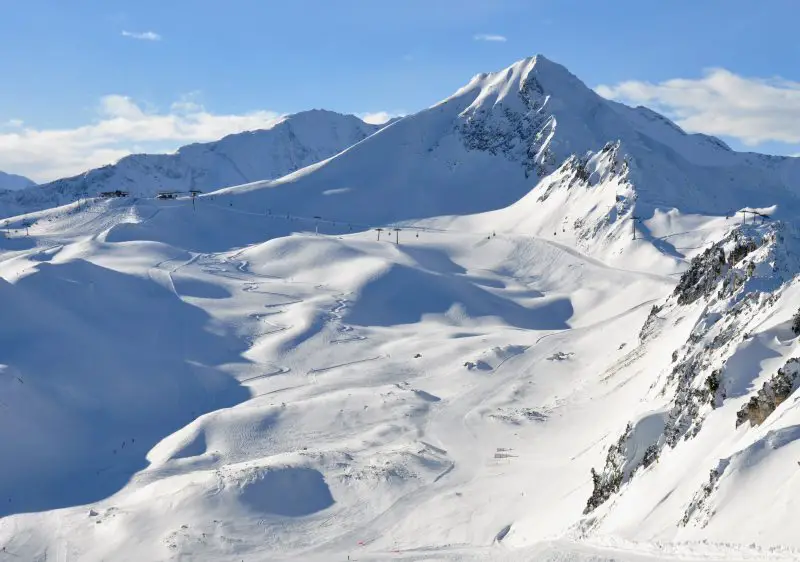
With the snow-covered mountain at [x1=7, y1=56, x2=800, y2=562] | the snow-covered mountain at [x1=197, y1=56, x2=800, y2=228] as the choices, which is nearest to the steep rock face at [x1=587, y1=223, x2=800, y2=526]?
the snow-covered mountain at [x1=7, y1=56, x2=800, y2=562]

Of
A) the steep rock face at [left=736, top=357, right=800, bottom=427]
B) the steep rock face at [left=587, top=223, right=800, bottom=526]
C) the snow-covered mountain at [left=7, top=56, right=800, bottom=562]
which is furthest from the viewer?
the snow-covered mountain at [left=7, top=56, right=800, bottom=562]

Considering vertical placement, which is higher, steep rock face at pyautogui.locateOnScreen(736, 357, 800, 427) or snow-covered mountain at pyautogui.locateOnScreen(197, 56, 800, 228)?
snow-covered mountain at pyautogui.locateOnScreen(197, 56, 800, 228)

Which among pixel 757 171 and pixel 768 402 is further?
pixel 757 171

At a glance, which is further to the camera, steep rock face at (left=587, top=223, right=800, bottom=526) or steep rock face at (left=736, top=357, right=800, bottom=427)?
steep rock face at (left=587, top=223, right=800, bottom=526)

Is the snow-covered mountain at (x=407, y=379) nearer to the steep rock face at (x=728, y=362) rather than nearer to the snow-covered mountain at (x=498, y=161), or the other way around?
the steep rock face at (x=728, y=362)

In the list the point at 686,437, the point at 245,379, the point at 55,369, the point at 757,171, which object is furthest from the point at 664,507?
the point at 757,171

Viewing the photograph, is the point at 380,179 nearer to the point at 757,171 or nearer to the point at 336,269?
the point at 336,269

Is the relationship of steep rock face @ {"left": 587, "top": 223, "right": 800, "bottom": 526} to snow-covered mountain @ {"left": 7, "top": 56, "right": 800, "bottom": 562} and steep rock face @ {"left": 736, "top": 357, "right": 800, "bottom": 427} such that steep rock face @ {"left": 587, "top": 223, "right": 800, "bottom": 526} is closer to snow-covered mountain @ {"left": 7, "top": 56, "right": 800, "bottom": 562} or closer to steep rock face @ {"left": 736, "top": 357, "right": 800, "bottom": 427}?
steep rock face @ {"left": 736, "top": 357, "right": 800, "bottom": 427}

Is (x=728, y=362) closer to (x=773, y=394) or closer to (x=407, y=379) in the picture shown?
(x=773, y=394)

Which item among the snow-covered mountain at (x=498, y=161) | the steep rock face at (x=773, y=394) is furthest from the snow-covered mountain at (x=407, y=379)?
the snow-covered mountain at (x=498, y=161)
